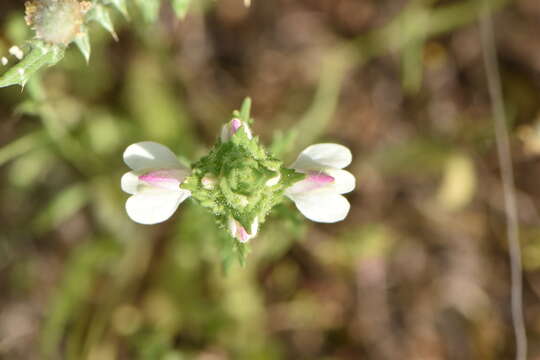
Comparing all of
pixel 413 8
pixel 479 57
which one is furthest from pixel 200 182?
pixel 479 57

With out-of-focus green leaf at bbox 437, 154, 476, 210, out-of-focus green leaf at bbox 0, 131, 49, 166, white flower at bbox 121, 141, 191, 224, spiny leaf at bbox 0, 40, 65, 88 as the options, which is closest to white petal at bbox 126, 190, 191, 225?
white flower at bbox 121, 141, 191, 224

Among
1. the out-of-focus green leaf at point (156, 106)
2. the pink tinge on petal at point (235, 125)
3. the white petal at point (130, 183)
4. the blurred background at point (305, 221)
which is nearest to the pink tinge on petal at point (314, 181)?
the pink tinge on petal at point (235, 125)

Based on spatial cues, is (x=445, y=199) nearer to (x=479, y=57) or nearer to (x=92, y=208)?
(x=479, y=57)

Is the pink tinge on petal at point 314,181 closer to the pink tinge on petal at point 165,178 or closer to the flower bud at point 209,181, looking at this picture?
the flower bud at point 209,181

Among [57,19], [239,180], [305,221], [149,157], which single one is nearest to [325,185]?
[239,180]

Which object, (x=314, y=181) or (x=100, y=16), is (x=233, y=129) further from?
(x=100, y=16)
